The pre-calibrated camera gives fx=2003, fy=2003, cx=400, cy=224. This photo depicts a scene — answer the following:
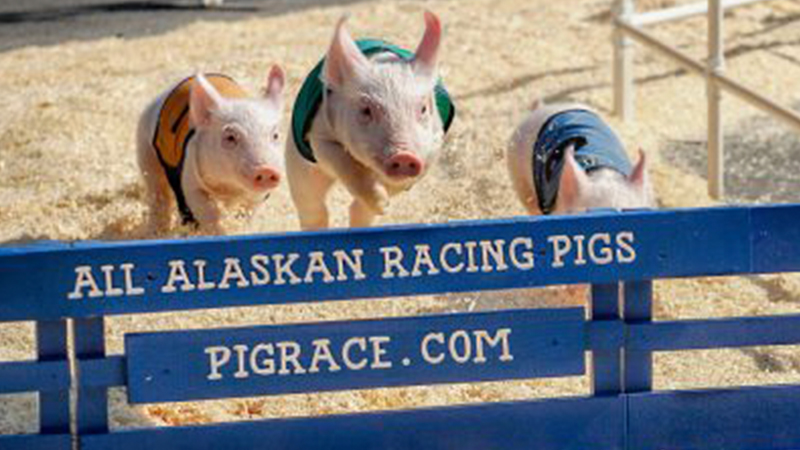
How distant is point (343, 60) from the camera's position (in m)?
6.20

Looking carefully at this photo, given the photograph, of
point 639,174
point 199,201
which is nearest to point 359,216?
point 199,201

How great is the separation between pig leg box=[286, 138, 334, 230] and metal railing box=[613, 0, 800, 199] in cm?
185

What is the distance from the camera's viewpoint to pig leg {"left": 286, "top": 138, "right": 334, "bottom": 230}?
21.9 ft

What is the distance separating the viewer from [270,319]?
20.1 feet

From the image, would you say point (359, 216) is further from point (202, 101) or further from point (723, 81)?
point (723, 81)

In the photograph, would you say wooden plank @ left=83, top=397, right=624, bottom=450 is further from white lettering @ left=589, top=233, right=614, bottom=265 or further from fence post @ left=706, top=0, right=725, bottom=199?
fence post @ left=706, top=0, right=725, bottom=199

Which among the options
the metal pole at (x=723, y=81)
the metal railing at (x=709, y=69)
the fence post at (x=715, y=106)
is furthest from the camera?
the fence post at (x=715, y=106)

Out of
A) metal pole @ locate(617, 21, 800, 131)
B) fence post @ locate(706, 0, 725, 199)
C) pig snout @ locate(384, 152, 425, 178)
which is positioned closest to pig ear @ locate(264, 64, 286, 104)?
Answer: pig snout @ locate(384, 152, 425, 178)

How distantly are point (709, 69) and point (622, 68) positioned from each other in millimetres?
827

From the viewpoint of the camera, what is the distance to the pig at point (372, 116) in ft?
20.0

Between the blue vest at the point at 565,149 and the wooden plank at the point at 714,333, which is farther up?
the blue vest at the point at 565,149

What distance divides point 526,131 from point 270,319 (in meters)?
1.33

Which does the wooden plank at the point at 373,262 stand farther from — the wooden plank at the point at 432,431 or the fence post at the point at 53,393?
the wooden plank at the point at 432,431

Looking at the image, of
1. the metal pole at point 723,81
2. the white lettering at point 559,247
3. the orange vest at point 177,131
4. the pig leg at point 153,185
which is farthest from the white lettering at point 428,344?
the metal pole at point 723,81
